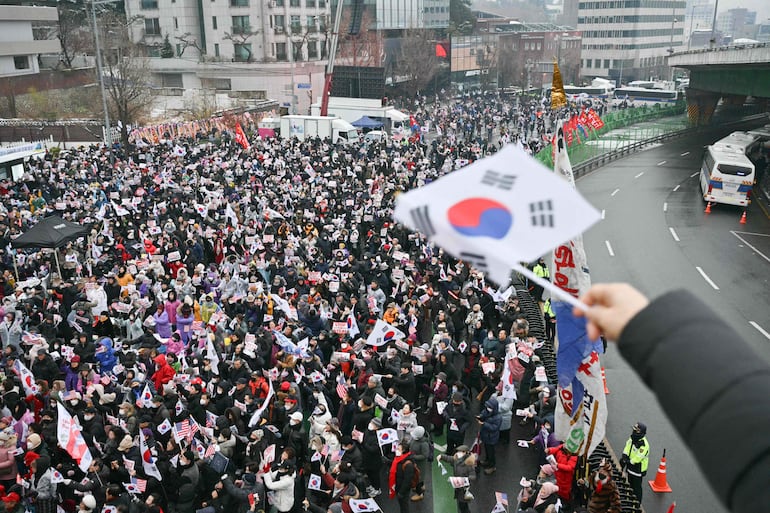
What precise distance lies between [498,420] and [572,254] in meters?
2.97

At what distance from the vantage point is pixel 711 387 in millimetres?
2049

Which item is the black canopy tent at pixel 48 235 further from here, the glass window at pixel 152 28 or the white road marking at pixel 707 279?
the glass window at pixel 152 28

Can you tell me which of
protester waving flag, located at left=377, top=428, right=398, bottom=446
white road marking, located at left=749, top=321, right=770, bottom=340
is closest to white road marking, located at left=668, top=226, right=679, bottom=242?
white road marking, located at left=749, top=321, right=770, bottom=340

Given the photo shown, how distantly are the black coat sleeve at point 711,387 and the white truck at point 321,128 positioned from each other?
38.9 meters

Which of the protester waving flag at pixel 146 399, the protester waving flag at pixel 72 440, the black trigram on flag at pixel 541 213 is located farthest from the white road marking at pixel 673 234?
the black trigram on flag at pixel 541 213

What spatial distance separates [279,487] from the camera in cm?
901

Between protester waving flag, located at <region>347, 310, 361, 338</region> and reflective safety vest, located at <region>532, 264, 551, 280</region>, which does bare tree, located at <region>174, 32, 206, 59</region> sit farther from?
protester waving flag, located at <region>347, 310, 361, 338</region>

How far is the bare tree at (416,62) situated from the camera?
69.7m

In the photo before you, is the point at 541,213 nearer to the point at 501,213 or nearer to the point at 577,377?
the point at 501,213

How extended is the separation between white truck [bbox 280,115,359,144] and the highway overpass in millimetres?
21420

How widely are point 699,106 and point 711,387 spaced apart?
63925 millimetres

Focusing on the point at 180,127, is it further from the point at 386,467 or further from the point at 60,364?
the point at 386,467

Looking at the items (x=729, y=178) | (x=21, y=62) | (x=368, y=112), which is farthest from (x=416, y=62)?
(x=729, y=178)

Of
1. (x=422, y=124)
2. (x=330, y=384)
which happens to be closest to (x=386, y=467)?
(x=330, y=384)
